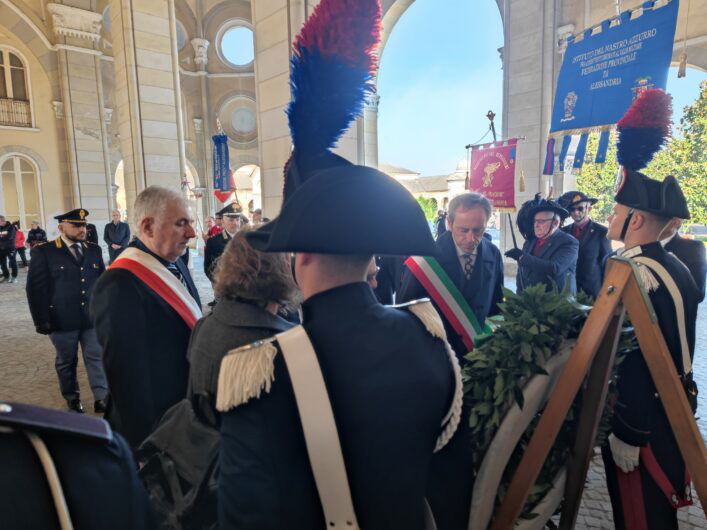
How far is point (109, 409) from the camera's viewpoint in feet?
7.34

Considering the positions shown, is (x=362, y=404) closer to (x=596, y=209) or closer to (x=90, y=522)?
(x=90, y=522)

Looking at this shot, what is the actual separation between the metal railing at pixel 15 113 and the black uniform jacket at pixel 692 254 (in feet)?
65.4

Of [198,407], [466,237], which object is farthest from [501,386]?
[466,237]

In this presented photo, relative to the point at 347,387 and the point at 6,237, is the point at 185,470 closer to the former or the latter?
the point at 347,387

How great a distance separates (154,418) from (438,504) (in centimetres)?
152

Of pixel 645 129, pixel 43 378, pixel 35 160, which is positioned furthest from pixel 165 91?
pixel 35 160

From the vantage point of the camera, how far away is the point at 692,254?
11.8 ft

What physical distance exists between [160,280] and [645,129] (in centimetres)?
273

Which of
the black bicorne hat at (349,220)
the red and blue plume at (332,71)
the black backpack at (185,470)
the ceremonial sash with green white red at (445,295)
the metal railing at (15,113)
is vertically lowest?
the black backpack at (185,470)

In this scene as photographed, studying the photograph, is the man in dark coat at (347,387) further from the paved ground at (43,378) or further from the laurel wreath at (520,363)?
the paved ground at (43,378)

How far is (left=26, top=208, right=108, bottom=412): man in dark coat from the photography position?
13.0 ft

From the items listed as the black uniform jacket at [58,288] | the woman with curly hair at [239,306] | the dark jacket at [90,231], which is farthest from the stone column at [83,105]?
the woman with curly hair at [239,306]

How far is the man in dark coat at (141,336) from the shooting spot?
6.63 ft

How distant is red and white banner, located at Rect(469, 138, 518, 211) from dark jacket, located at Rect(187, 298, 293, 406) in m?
4.69
